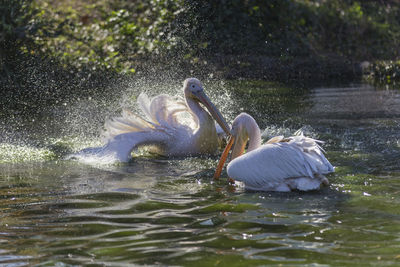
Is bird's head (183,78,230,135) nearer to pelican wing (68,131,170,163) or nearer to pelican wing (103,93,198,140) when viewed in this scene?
pelican wing (103,93,198,140)

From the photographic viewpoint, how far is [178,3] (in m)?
14.3

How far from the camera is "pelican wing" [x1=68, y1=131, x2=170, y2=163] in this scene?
6.71 metres

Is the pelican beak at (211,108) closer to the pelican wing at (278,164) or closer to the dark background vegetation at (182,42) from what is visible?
the pelican wing at (278,164)

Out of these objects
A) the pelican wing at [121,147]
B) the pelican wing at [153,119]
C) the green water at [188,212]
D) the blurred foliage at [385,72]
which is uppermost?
the blurred foliage at [385,72]

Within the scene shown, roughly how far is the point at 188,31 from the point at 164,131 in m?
7.74

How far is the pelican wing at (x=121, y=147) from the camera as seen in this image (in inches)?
264

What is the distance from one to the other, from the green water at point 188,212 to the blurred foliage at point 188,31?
15.0 ft

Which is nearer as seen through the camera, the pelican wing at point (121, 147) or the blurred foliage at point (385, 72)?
the pelican wing at point (121, 147)

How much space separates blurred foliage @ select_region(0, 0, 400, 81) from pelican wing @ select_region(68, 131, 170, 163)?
14.8 ft

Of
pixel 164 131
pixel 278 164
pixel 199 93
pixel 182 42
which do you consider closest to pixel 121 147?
pixel 164 131

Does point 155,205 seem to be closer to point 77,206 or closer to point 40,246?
point 77,206

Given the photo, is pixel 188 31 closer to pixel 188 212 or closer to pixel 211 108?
pixel 211 108

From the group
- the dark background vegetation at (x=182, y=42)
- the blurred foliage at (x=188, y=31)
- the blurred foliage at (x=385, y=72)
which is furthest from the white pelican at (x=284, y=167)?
the blurred foliage at (x=385, y=72)

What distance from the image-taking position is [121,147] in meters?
6.75
